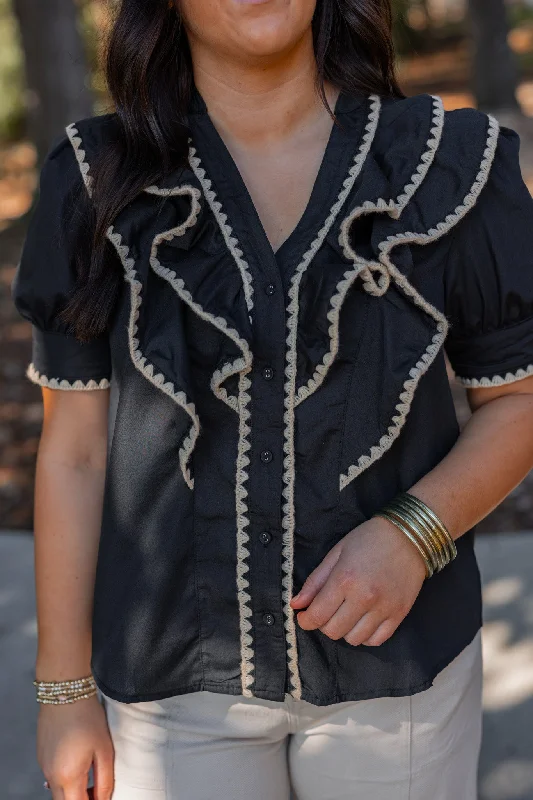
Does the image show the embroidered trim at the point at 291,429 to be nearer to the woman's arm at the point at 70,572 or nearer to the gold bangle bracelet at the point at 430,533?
the gold bangle bracelet at the point at 430,533

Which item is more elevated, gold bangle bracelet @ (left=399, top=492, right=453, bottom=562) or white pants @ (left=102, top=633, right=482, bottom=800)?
gold bangle bracelet @ (left=399, top=492, right=453, bottom=562)

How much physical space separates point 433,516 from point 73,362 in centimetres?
58

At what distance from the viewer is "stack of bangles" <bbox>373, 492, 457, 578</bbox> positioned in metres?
1.47

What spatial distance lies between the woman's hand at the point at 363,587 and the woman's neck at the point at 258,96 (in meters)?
0.62

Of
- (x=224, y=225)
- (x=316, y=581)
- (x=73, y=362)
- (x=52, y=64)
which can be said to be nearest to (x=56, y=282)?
(x=73, y=362)

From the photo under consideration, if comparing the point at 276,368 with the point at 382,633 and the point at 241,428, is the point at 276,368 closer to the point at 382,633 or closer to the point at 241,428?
the point at 241,428

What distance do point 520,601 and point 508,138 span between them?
6.96 ft

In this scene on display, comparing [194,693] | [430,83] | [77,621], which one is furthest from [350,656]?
[430,83]

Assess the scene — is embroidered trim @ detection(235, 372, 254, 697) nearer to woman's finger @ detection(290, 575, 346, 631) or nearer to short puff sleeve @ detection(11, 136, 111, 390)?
woman's finger @ detection(290, 575, 346, 631)

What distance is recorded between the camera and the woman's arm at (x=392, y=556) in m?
1.44

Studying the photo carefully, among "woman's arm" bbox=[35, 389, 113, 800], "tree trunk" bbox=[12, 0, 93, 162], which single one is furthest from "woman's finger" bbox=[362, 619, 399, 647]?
"tree trunk" bbox=[12, 0, 93, 162]

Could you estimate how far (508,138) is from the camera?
1.57 meters

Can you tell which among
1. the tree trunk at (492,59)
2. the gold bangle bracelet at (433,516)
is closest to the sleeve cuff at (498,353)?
the gold bangle bracelet at (433,516)

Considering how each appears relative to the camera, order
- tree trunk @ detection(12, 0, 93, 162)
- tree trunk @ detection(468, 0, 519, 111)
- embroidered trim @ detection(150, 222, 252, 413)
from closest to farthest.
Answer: embroidered trim @ detection(150, 222, 252, 413) → tree trunk @ detection(12, 0, 93, 162) → tree trunk @ detection(468, 0, 519, 111)
